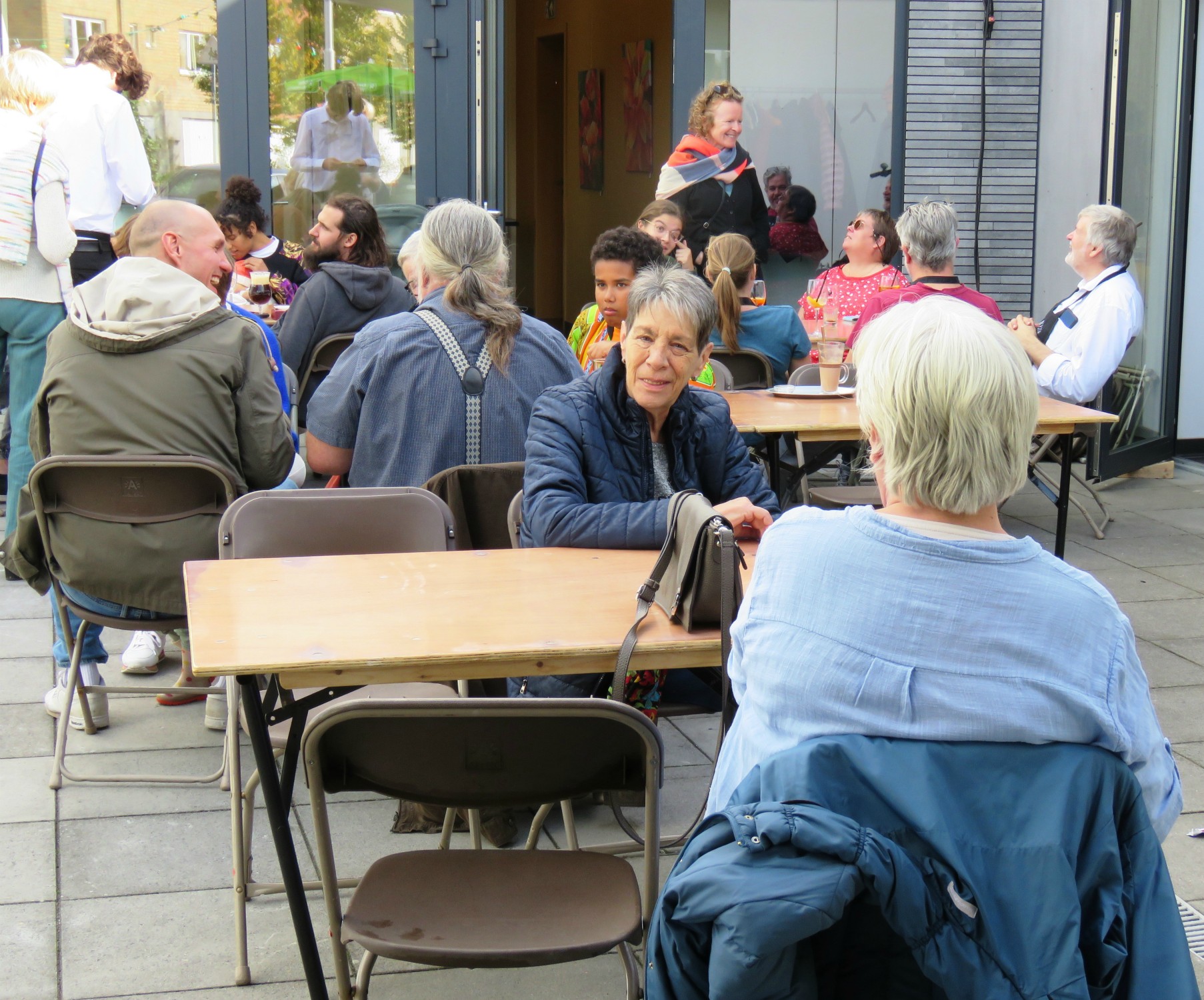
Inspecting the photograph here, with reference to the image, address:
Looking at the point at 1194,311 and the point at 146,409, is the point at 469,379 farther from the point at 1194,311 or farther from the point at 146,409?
the point at 1194,311

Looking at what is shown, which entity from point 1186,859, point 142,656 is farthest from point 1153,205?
point 142,656

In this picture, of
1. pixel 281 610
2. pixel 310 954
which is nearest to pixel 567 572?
pixel 281 610

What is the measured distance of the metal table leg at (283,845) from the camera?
6.97 ft

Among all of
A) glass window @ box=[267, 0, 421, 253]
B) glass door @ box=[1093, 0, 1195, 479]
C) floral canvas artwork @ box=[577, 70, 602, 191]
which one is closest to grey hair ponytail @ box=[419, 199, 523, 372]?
glass window @ box=[267, 0, 421, 253]

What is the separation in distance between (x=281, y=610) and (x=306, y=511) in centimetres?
61

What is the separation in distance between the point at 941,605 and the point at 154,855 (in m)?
2.16

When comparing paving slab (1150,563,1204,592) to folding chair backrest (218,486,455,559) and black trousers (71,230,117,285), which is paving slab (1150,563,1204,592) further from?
black trousers (71,230,117,285)

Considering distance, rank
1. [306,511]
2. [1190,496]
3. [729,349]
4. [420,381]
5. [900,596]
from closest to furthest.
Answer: [900,596] < [306,511] < [420,381] < [729,349] < [1190,496]

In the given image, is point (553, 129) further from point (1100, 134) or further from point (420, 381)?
point (420, 381)

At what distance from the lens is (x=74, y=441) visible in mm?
3234

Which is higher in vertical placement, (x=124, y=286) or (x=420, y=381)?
(x=124, y=286)

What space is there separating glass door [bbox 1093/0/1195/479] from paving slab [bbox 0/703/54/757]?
5.19 metres

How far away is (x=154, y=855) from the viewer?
117 inches

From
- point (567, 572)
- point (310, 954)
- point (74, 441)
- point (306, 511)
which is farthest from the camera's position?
point (74, 441)
